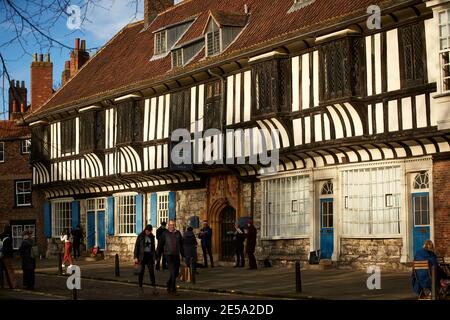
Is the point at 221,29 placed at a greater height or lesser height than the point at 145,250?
greater

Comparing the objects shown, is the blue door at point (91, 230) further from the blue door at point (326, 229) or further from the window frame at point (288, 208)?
the blue door at point (326, 229)

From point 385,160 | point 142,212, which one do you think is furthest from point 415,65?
point 142,212

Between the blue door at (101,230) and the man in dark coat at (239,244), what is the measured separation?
37.0 ft

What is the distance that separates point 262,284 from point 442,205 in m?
5.03

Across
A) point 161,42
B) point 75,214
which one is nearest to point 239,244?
point 161,42

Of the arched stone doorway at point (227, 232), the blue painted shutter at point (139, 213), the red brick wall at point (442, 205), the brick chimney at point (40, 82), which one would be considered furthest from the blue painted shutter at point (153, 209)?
the red brick wall at point (442, 205)

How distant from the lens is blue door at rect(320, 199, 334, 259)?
1108 inches

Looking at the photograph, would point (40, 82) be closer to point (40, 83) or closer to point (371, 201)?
point (40, 83)

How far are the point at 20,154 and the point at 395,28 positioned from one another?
3267 cm

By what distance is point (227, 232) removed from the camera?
33.2 m

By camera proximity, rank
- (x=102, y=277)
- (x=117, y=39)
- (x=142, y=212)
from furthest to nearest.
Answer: (x=117, y=39) → (x=142, y=212) → (x=102, y=277)

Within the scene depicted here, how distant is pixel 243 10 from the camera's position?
34438 mm

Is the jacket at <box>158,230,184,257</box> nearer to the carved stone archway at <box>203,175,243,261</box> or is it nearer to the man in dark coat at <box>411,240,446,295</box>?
the man in dark coat at <box>411,240,446,295</box>

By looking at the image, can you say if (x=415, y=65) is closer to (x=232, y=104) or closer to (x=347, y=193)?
(x=347, y=193)
